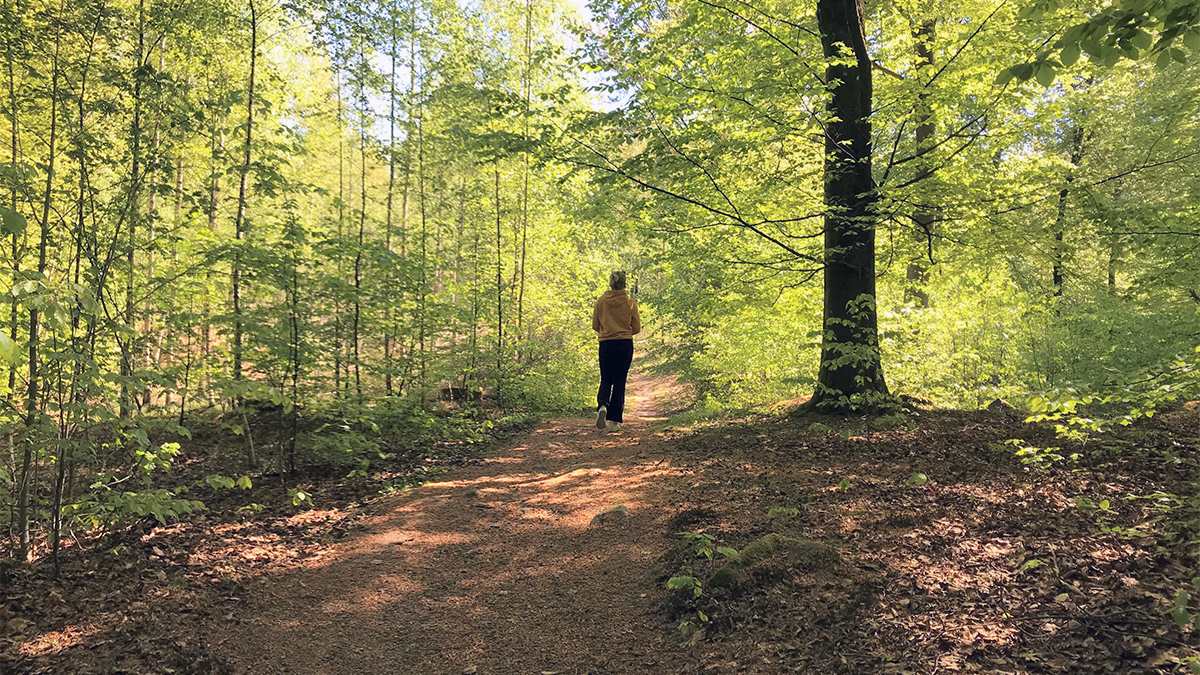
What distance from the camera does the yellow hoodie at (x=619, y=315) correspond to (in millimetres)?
8078

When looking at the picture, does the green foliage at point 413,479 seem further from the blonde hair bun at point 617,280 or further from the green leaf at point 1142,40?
the green leaf at point 1142,40

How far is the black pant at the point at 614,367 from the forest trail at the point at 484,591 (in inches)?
80.8

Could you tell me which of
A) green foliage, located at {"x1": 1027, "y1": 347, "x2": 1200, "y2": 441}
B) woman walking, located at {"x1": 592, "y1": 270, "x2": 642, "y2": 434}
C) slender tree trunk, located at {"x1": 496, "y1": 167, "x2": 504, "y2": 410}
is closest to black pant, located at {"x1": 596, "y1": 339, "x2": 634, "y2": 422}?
woman walking, located at {"x1": 592, "y1": 270, "x2": 642, "y2": 434}

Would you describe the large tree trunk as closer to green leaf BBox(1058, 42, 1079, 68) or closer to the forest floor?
the forest floor

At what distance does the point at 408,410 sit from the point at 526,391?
14.7 ft

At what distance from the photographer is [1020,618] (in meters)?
2.67

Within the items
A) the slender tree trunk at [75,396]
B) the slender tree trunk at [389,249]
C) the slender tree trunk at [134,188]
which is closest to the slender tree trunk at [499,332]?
the slender tree trunk at [389,249]

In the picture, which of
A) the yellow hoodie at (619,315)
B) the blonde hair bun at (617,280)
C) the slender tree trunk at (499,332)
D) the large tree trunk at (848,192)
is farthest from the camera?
the slender tree trunk at (499,332)

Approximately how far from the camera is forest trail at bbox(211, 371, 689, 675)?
339 centimetres

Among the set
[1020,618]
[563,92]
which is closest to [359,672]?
[1020,618]

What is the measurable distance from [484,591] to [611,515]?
4.73ft

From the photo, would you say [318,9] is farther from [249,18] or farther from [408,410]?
[408,410]

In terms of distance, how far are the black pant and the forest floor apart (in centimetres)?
249

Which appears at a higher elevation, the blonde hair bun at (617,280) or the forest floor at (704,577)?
the blonde hair bun at (617,280)
